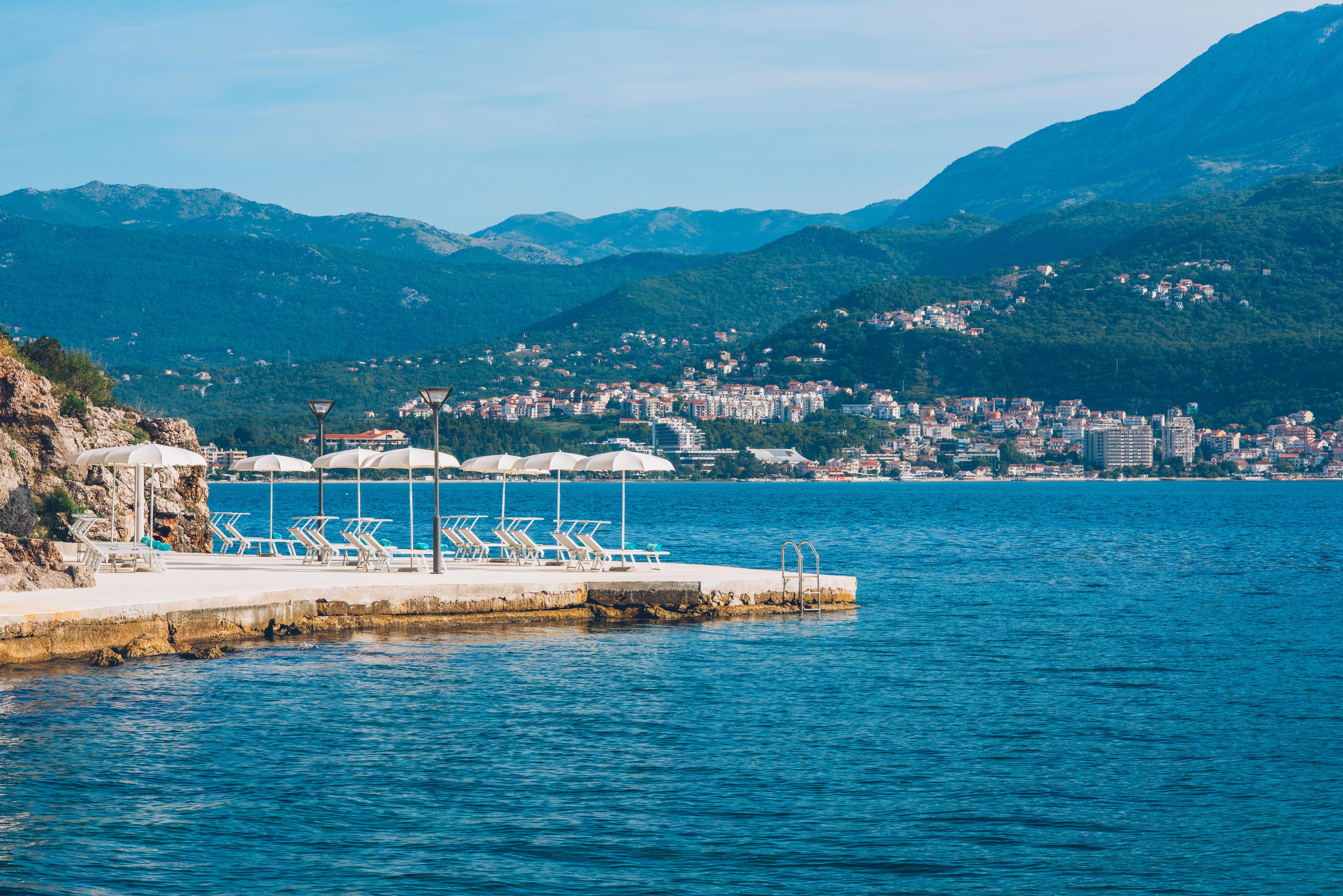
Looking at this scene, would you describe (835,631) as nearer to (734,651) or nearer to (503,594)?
(734,651)

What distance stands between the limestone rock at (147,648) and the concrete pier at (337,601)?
47 mm

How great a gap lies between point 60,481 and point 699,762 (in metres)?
17.9

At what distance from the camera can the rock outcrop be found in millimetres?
18281

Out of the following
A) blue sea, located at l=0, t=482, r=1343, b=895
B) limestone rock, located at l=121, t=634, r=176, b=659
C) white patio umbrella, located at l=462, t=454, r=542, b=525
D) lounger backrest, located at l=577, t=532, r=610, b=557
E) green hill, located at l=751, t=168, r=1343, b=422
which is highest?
green hill, located at l=751, t=168, r=1343, b=422

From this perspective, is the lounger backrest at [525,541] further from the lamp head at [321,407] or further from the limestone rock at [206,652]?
the limestone rock at [206,652]

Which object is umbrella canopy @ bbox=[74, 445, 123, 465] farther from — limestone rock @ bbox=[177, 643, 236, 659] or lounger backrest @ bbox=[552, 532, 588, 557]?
lounger backrest @ bbox=[552, 532, 588, 557]

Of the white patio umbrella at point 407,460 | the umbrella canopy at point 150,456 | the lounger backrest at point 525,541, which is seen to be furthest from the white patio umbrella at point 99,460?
the lounger backrest at point 525,541

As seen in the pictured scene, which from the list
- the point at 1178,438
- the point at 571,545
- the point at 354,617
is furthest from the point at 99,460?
the point at 1178,438

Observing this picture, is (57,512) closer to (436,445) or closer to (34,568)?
(34,568)

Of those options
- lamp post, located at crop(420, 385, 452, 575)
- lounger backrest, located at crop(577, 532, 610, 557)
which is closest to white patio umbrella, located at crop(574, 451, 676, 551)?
lounger backrest, located at crop(577, 532, 610, 557)

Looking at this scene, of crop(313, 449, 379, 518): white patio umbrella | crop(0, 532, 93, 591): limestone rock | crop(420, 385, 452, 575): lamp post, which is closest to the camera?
crop(0, 532, 93, 591): limestone rock

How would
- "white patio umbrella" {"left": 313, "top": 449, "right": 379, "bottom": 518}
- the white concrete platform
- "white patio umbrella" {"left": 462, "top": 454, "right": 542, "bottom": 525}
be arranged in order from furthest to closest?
"white patio umbrella" {"left": 462, "top": 454, "right": 542, "bottom": 525} < "white patio umbrella" {"left": 313, "top": 449, "right": 379, "bottom": 518} < the white concrete platform

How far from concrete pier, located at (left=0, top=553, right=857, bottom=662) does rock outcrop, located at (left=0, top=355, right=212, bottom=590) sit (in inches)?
30.4

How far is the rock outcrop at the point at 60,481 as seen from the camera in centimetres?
1828
